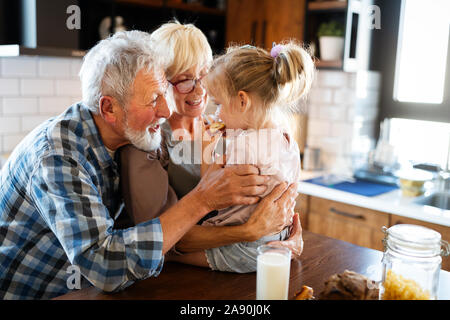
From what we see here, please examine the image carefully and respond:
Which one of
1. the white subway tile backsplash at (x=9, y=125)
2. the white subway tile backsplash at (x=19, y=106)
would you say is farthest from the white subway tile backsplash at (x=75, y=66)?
the white subway tile backsplash at (x=9, y=125)

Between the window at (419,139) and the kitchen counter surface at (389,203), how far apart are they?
0.46 m

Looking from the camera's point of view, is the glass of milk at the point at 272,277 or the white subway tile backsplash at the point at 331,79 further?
the white subway tile backsplash at the point at 331,79

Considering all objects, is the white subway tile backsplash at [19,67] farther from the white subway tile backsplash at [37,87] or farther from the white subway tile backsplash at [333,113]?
the white subway tile backsplash at [333,113]

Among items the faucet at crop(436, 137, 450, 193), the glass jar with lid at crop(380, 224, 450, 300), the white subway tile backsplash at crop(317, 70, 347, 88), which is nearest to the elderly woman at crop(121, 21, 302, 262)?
the glass jar with lid at crop(380, 224, 450, 300)

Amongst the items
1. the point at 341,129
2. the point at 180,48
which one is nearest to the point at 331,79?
the point at 341,129

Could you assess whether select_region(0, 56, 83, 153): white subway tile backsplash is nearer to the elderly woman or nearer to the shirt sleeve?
the elderly woman

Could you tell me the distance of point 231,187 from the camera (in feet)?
4.50

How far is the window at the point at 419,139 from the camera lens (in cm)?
316

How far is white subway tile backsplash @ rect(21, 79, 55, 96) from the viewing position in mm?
2855

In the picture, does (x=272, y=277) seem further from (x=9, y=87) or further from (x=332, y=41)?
(x=332, y=41)

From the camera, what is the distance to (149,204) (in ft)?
4.86
